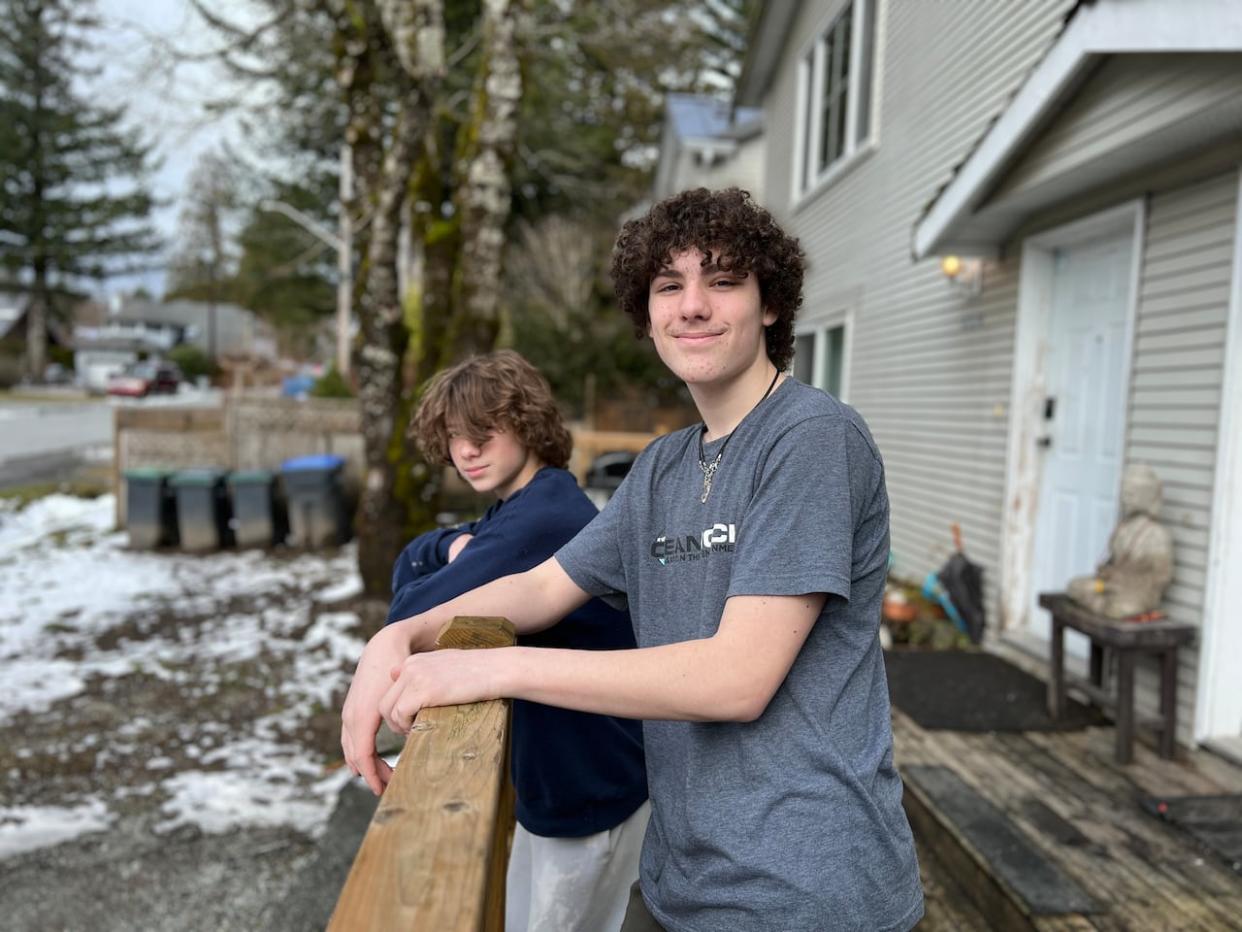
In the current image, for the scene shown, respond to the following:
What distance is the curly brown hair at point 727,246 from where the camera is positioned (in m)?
1.29

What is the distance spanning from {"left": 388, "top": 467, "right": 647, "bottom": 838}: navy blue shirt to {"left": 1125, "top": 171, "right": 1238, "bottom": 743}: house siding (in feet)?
10.3

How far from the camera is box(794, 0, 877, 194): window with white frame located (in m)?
8.48

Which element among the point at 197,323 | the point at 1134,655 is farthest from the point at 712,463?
the point at 197,323

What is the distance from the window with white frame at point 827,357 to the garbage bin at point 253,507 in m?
5.64

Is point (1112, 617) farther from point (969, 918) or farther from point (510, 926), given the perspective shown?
point (510, 926)

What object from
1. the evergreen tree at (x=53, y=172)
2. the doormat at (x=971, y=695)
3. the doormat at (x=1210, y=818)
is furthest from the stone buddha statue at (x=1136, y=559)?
the evergreen tree at (x=53, y=172)

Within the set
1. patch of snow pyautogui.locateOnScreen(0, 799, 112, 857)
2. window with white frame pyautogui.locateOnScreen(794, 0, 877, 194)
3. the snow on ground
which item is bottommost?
patch of snow pyautogui.locateOnScreen(0, 799, 112, 857)

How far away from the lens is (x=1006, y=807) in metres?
3.30

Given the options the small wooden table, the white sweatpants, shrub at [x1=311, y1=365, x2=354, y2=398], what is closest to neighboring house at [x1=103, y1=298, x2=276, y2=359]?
shrub at [x1=311, y1=365, x2=354, y2=398]

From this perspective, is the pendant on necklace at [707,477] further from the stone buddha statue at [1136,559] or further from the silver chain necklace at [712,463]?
the stone buddha statue at [1136,559]

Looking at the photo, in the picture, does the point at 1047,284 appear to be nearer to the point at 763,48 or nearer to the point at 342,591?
the point at 342,591

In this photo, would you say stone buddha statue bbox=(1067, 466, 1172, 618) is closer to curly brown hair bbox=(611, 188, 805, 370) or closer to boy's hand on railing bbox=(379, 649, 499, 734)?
curly brown hair bbox=(611, 188, 805, 370)

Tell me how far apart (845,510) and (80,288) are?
4987cm

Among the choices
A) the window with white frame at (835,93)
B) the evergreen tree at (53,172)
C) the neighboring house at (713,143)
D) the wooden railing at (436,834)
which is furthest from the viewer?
the evergreen tree at (53,172)
